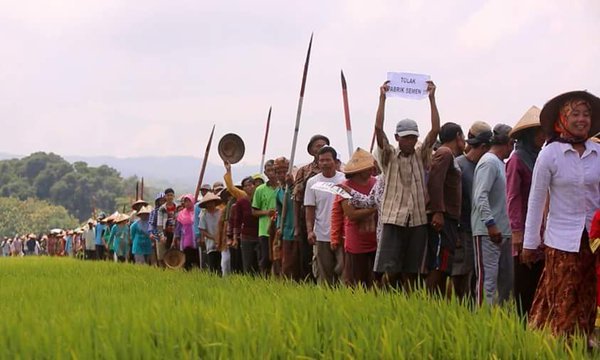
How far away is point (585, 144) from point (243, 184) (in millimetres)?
7581

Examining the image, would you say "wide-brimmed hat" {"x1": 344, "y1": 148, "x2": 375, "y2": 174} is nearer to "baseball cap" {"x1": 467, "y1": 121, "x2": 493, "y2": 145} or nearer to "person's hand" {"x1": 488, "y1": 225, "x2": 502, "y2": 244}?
"baseball cap" {"x1": 467, "y1": 121, "x2": 493, "y2": 145}

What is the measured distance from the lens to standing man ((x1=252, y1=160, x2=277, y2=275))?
10742 millimetres

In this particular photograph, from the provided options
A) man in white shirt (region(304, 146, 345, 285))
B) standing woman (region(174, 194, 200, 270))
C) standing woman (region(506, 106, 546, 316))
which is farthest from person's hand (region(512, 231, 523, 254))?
standing woman (region(174, 194, 200, 270))

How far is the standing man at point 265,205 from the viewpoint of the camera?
10.7m

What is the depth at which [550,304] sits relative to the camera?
5.30 metres

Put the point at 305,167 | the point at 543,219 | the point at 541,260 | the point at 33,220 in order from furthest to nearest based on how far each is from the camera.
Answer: the point at 33,220 < the point at 305,167 < the point at 541,260 < the point at 543,219

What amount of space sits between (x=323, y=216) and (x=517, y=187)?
2.84 meters

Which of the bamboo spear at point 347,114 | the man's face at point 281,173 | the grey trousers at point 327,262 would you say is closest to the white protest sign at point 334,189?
the grey trousers at point 327,262

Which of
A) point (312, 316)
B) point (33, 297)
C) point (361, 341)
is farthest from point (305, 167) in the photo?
point (361, 341)

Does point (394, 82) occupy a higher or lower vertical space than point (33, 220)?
higher

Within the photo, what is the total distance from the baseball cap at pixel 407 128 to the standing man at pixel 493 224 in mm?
517

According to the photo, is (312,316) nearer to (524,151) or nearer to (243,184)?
(524,151)

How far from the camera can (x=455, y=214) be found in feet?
24.0

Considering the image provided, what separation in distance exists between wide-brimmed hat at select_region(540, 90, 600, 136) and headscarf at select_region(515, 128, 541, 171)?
2.82 feet
